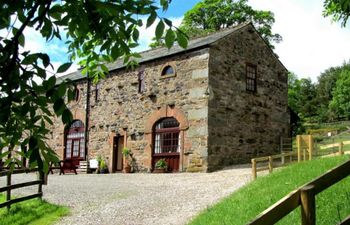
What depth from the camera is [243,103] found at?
2130cm

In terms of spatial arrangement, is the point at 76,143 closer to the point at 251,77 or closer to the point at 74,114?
the point at 74,114

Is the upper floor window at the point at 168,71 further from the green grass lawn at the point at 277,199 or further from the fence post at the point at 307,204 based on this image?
the fence post at the point at 307,204

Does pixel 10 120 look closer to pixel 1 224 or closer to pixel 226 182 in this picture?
pixel 1 224

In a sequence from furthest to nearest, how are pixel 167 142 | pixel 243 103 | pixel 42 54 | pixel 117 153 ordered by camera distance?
pixel 117 153 → pixel 243 103 → pixel 167 142 → pixel 42 54

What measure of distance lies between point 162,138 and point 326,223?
574 inches

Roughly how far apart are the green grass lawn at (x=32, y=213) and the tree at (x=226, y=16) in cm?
2606

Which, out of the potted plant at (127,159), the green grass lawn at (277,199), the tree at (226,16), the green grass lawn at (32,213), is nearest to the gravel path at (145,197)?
the green grass lawn at (32,213)

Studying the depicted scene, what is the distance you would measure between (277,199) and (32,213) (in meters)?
6.48

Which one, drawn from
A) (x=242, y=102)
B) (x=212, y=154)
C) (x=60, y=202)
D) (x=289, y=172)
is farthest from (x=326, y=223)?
(x=242, y=102)

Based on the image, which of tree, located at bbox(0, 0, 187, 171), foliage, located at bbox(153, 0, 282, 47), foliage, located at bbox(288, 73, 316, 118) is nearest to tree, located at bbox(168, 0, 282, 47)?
foliage, located at bbox(153, 0, 282, 47)

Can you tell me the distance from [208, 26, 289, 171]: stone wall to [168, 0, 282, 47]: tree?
1347cm

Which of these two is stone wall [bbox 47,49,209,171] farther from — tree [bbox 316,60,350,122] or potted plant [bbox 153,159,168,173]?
tree [bbox 316,60,350,122]

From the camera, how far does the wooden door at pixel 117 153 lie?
76.9 ft

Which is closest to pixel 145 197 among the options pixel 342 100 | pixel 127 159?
pixel 127 159
